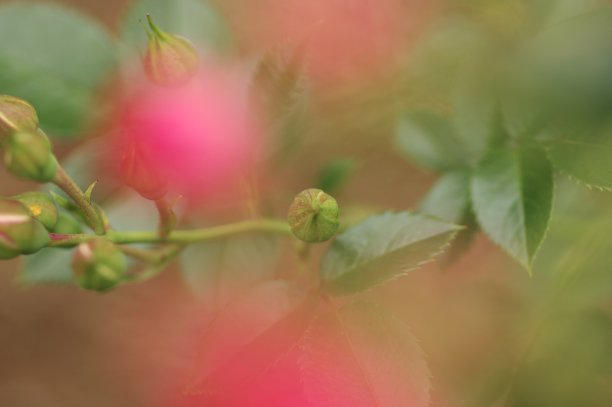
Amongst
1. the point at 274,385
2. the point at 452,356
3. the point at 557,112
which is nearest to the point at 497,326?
the point at 452,356

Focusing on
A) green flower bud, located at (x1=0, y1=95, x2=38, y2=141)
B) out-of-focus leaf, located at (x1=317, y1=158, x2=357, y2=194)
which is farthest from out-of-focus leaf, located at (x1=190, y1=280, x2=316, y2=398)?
out-of-focus leaf, located at (x1=317, y1=158, x2=357, y2=194)

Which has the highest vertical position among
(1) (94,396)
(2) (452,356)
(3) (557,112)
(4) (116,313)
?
(3) (557,112)

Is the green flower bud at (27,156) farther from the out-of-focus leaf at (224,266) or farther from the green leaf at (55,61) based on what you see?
the out-of-focus leaf at (224,266)

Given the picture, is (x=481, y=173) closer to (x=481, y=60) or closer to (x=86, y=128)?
(x=481, y=60)

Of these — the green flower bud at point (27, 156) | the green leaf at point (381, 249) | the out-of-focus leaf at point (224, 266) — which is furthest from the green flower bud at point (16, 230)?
the out-of-focus leaf at point (224, 266)

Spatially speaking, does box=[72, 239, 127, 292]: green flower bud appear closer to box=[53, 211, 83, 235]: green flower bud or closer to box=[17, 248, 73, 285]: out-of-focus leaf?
box=[53, 211, 83, 235]: green flower bud

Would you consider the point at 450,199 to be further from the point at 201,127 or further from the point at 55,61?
the point at 55,61

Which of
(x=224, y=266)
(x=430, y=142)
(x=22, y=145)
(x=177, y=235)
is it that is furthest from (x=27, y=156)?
(x=430, y=142)
